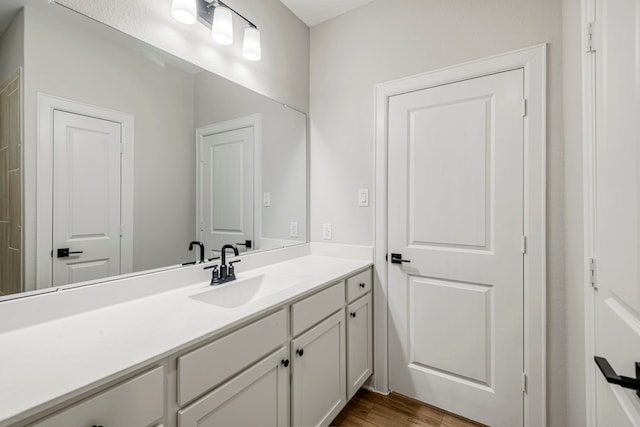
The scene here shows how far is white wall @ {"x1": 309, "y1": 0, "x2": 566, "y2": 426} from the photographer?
4.81ft

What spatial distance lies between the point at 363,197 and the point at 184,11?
142 centimetres

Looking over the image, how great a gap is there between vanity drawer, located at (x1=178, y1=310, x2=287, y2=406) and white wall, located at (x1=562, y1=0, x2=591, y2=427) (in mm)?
1175

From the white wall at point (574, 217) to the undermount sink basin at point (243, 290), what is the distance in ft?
4.09

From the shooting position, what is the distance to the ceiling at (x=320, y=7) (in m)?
2.02

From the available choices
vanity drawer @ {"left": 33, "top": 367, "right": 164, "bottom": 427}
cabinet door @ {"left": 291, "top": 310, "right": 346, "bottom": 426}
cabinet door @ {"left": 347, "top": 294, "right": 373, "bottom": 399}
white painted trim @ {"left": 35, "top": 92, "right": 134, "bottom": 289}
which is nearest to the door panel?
cabinet door @ {"left": 347, "top": 294, "right": 373, "bottom": 399}

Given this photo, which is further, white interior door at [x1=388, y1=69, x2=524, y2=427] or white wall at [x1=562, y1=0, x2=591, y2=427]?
white interior door at [x1=388, y1=69, x2=524, y2=427]

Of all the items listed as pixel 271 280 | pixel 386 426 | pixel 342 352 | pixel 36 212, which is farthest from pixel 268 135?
pixel 386 426

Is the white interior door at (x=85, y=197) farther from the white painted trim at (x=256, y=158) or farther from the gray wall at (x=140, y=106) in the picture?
the white painted trim at (x=256, y=158)

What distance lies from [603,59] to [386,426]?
192cm

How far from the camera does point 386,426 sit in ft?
5.40

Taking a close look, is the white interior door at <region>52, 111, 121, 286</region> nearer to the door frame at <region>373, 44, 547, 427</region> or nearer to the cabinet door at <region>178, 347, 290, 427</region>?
the cabinet door at <region>178, 347, 290, 427</region>

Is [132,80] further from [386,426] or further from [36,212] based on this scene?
[386,426]

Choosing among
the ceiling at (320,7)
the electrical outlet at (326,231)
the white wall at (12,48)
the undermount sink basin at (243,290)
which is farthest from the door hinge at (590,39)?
the white wall at (12,48)

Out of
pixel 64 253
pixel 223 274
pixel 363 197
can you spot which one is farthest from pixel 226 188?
pixel 363 197
